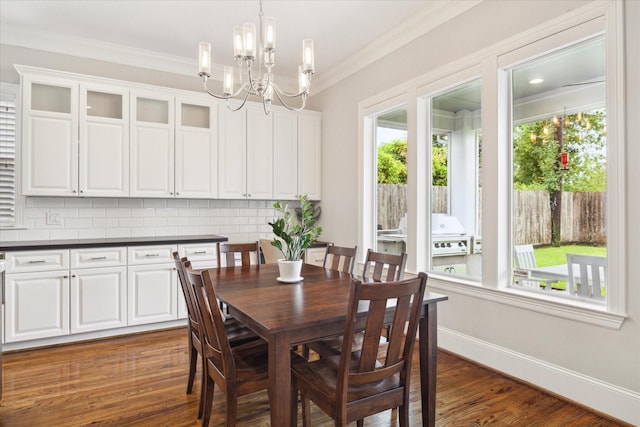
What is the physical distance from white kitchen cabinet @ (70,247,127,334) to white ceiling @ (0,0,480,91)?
7.16 feet

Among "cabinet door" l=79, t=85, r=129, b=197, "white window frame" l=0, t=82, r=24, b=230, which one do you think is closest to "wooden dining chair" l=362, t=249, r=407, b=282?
"cabinet door" l=79, t=85, r=129, b=197

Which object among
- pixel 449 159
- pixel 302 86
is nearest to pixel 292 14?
pixel 302 86

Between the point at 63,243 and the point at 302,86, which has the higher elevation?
the point at 302,86

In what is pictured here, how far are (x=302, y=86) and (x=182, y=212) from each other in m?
2.58

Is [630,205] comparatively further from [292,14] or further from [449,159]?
[292,14]

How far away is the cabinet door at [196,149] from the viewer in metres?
4.23

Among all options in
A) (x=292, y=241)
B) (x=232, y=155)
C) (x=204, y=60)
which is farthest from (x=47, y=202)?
(x=292, y=241)

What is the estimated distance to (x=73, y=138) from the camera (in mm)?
3721

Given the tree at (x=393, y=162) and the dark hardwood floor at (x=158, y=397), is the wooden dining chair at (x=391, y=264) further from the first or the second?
the tree at (x=393, y=162)

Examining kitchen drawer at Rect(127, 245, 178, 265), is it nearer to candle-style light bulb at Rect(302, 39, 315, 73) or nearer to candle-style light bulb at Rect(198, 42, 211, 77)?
candle-style light bulb at Rect(198, 42, 211, 77)

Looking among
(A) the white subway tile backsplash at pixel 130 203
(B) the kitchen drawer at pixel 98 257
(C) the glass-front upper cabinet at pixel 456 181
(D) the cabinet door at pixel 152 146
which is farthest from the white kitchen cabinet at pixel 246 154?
(C) the glass-front upper cabinet at pixel 456 181

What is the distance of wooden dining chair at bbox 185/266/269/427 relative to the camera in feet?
5.65

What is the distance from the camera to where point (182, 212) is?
4539mm

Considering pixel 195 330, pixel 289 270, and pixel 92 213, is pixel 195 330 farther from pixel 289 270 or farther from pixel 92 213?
pixel 92 213
